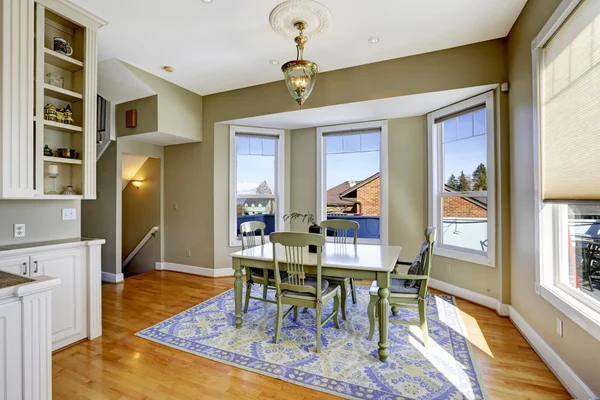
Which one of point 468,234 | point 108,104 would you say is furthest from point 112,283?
point 468,234

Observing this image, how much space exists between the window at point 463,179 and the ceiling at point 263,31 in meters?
0.89

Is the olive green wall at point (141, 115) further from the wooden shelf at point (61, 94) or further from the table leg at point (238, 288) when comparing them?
the table leg at point (238, 288)

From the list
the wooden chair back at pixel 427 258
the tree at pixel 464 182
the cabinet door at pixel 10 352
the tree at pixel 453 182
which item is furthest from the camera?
the tree at pixel 453 182

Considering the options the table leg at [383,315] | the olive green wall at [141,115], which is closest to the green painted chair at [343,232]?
the table leg at [383,315]

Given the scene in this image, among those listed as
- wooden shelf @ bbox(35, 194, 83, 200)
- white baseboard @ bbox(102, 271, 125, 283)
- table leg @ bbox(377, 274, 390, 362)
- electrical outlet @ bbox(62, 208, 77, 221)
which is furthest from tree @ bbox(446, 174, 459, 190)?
white baseboard @ bbox(102, 271, 125, 283)

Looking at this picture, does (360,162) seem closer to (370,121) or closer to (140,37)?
(370,121)

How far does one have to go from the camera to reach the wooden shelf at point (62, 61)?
8.09 feet

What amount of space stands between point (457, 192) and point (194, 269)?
424cm

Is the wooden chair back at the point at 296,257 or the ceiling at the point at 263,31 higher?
the ceiling at the point at 263,31

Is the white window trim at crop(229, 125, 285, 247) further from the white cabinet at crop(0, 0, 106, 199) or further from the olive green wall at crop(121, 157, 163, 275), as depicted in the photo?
the white cabinet at crop(0, 0, 106, 199)

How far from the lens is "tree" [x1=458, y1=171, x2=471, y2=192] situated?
11.9ft

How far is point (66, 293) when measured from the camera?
2.52m

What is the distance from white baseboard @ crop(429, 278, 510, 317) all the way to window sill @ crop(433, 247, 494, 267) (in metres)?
0.38

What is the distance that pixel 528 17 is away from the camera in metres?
2.53
